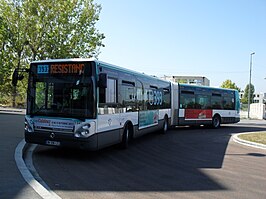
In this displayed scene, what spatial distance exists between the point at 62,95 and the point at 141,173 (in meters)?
3.31

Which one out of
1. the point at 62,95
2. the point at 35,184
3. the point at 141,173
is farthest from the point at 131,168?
the point at 35,184

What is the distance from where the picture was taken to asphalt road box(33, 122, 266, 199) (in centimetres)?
639

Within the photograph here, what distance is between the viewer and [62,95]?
9.27 meters

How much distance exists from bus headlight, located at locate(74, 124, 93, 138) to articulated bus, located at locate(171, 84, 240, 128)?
1149 cm

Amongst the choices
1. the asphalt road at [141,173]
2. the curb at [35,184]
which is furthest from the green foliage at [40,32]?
the curb at [35,184]

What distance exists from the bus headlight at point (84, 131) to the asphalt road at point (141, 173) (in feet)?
2.60

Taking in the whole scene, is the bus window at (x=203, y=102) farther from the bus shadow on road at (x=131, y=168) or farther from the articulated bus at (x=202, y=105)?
the bus shadow on road at (x=131, y=168)

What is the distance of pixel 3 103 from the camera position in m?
53.4

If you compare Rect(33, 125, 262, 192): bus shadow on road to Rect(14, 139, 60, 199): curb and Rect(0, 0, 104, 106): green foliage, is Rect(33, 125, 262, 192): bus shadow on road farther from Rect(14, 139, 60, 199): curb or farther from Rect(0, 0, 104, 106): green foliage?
Rect(0, 0, 104, 106): green foliage

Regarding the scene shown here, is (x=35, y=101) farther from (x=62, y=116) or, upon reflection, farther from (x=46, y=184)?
(x=46, y=184)

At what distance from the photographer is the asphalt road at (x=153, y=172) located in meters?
6.39

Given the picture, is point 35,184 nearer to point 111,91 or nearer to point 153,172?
point 153,172

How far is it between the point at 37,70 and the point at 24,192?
16.1 ft

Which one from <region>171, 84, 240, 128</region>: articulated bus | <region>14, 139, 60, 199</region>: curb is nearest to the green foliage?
<region>171, 84, 240, 128</region>: articulated bus
